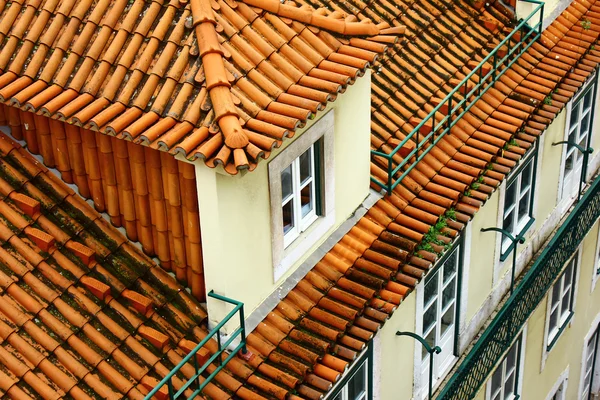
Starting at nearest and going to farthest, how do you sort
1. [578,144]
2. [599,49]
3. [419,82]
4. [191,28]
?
[191,28] → [419,82] → [599,49] → [578,144]

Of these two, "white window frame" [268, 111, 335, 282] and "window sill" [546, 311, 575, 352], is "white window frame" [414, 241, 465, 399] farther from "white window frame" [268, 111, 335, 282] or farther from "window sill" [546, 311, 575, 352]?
"window sill" [546, 311, 575, 352]

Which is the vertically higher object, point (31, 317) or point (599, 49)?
point (599, 49)

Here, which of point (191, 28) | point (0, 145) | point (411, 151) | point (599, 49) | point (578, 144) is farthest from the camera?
point (578, 144)

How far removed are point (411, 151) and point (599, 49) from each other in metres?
5.73

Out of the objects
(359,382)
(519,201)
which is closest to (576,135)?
(519,201)

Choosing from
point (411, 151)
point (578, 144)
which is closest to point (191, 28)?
point (411, 151)

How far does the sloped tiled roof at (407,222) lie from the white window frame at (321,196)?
14.8 inches

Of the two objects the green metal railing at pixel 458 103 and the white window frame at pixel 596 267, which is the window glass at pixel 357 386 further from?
the white window frame at pixel 596 267

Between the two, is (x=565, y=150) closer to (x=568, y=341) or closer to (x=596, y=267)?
(x=596, y=267)

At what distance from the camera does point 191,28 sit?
912 centimetres

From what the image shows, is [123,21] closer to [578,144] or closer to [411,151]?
[411,151]

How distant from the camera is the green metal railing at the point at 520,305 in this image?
13.7 m

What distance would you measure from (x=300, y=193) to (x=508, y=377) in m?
8.49

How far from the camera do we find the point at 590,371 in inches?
928
